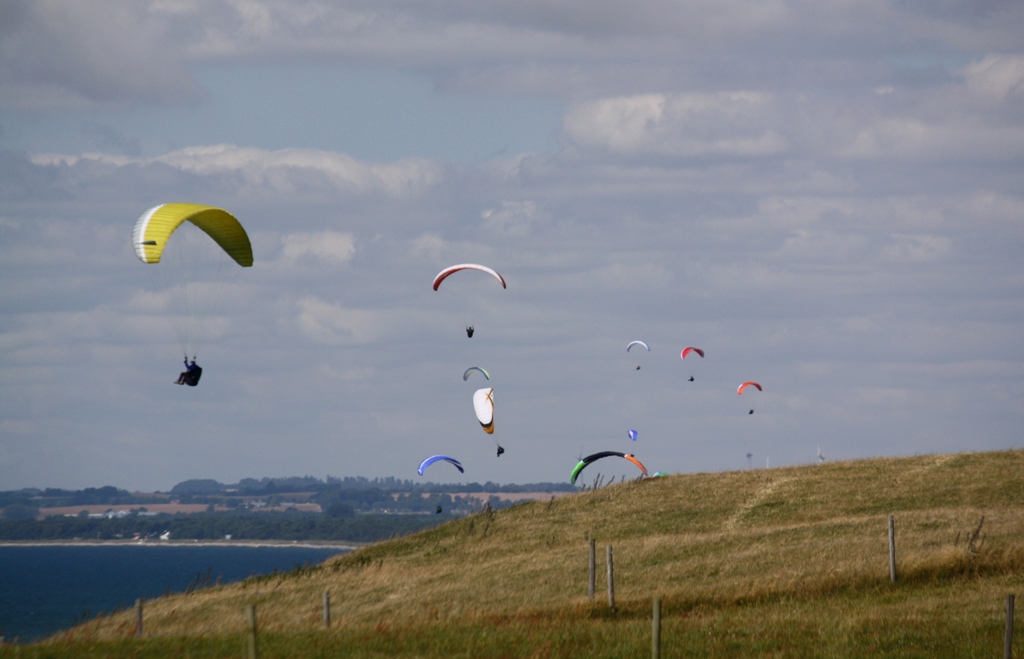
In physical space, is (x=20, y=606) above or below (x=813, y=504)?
below

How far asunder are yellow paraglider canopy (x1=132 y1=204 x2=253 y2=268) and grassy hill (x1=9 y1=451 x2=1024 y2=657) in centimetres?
1150

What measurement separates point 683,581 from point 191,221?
1969 centimetres

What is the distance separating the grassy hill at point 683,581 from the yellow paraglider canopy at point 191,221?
37.7 feet

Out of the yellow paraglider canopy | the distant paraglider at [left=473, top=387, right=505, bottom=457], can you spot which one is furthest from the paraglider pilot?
the distant paraglider at [left=473, top=387, right=505, bottom=457]

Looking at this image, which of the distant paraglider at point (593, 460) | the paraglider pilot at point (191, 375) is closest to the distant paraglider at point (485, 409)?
the distant paraglider at point (593, 460)

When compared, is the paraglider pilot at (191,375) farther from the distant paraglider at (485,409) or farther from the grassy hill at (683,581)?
the distant paraglider at (485,409)

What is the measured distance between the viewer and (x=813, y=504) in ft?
179

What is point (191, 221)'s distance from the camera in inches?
1539

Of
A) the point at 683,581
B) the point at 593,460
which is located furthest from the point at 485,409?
the point at 683,581

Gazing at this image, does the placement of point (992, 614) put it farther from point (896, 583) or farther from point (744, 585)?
point (744, 585)

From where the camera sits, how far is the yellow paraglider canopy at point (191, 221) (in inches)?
1414

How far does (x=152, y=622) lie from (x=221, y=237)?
608 inches

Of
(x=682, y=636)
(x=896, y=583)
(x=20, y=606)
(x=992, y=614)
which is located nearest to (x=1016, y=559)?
(x=896, y=583)

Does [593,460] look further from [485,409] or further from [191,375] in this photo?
[191,375]
